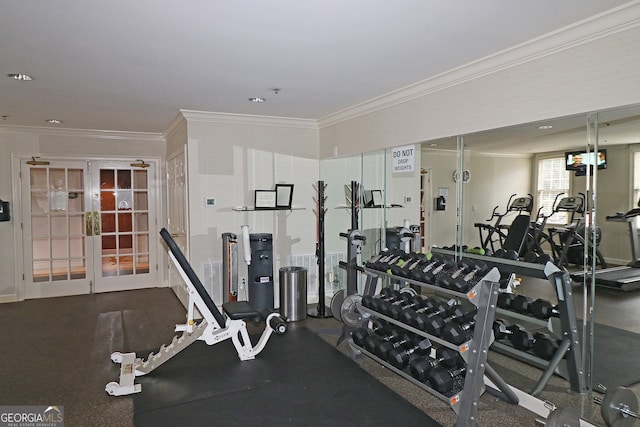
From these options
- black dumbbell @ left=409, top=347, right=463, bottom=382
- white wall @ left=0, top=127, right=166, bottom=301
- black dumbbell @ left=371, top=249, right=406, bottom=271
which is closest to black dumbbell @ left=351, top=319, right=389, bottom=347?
black dumbbell @ left=371, top=249, right=406, bottom=271

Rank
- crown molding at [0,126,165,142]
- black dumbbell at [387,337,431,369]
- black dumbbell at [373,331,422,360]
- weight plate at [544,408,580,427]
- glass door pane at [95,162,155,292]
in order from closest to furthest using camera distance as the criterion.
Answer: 1. weight plate at [544,408,580,427]
2. black dumbbell at [387,337,431,369]
3. black dumbbell at [373,331,422,360]
4. crown molding at [0,126,165,142]
5. glass door pane at [95,162,155,292]

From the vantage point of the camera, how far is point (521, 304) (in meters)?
3.10

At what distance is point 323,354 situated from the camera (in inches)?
150

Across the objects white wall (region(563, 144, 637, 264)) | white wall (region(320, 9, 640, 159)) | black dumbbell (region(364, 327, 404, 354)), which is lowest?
black dumbbell (region(364, 327, 404, 354))

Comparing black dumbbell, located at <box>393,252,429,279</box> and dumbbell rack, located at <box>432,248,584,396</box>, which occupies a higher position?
black dumbbell, located at <box>393,252,429,279</box>

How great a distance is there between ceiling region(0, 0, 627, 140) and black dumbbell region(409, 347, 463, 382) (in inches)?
78.6

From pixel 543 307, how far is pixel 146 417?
2.75m

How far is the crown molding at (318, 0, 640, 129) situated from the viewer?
220 centimetres

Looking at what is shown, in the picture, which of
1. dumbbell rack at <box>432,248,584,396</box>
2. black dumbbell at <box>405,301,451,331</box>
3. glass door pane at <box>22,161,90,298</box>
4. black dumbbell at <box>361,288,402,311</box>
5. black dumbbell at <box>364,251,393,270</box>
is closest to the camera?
dumbbell rack at <box>432,248,584,396</box>

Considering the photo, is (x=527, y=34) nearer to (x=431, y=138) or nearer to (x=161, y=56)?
(x=431, y=138)

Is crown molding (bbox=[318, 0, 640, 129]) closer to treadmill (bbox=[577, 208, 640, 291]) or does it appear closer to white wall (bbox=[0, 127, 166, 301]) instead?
treadmill (bbox=[577, 208, 640, 291])

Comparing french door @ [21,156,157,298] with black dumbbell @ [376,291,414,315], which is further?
french door @ [21,156,157,298]

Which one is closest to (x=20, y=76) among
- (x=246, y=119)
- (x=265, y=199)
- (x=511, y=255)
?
(x=246, y=119)

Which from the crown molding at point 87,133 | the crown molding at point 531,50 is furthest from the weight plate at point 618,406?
the crown molding at point 87,133
